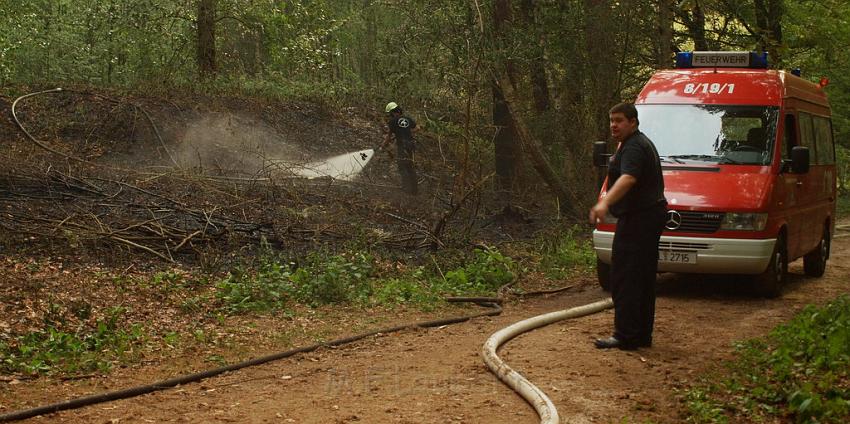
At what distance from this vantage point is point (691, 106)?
1178 centimetres

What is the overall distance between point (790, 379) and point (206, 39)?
2045 centimetres

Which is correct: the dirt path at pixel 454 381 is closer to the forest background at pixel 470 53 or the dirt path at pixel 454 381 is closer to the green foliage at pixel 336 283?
the green foliage at pixel 336 283

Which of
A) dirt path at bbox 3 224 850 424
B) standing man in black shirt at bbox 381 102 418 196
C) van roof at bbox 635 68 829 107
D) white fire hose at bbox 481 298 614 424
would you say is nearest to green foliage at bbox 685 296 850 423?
dirt path at bbox 3 224 850 424

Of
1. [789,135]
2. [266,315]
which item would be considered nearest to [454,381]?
[266,315]

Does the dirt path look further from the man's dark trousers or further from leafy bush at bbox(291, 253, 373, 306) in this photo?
leafy bush at bbox(291, 253, 373, 306)

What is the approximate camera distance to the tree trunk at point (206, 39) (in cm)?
2373

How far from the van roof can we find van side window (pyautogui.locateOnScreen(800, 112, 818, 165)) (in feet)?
1.25

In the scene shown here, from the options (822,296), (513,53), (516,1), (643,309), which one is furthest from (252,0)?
(643,309)

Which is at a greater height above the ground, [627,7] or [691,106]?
[627,7]

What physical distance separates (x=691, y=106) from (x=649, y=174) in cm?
429

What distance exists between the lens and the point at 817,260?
13.6 meters

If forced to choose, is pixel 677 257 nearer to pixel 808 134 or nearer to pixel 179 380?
pixel 808 134

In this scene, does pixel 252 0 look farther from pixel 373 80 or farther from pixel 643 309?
pixel 643 309

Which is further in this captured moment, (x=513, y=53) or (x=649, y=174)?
(x=513, y=53)
